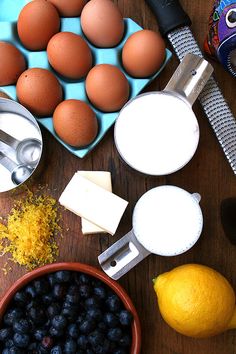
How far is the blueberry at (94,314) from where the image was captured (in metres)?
0.80

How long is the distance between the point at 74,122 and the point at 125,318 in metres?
0.33

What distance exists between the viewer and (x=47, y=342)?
2.59 ft

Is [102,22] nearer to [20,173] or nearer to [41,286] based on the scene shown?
[20,173]

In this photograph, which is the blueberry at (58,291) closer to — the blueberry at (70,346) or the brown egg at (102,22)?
the blueberry at (70,346)

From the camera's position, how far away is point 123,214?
2.99 ft

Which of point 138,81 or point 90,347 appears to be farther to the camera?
point 138,81

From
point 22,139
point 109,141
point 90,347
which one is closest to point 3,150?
point 22,139

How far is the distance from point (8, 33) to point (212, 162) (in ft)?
1.42

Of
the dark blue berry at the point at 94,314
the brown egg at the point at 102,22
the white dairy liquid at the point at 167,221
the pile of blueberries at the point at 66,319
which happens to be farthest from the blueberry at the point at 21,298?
the brown egg at the point at 102,22

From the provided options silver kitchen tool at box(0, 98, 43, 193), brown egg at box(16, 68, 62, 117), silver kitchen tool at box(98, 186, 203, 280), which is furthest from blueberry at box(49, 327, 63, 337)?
brown egg at box(16, 68, 62, 117)

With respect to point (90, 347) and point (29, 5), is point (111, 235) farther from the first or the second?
point (29, 5)

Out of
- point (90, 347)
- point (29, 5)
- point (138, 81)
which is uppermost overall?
point (29, 5)

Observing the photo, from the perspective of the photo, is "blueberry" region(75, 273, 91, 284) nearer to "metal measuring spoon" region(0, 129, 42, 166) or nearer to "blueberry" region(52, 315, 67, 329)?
"blueberry" region(52, 315, 67, 329)

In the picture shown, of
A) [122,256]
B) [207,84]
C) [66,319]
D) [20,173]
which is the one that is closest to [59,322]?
[66,319]
